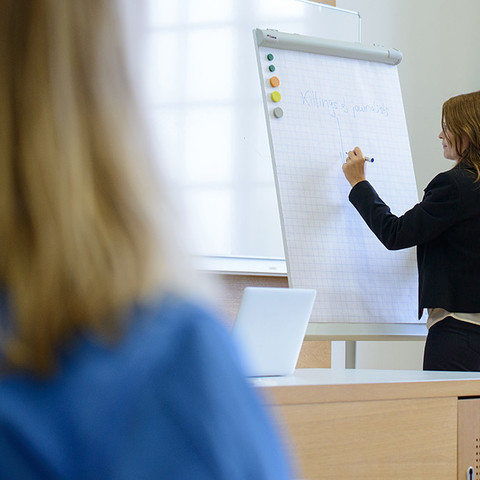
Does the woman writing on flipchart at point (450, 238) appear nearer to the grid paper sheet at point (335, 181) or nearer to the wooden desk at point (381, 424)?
the grid paper sheet at point (335, 181)

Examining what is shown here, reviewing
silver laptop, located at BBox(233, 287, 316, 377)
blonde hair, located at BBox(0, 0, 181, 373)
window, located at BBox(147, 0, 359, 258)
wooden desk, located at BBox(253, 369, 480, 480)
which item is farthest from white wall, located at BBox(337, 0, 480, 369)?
blonde hair, located at BBox(0, 0, 181, 373)

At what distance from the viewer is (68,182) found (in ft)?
1.05

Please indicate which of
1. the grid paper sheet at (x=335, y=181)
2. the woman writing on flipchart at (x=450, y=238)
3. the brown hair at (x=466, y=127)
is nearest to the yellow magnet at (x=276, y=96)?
the grid paper sheet at (x=335, y=181)

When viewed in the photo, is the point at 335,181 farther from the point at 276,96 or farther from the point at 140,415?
the point at 140,415

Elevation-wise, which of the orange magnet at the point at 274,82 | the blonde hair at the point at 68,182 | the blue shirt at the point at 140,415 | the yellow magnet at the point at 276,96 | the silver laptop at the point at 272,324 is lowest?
the silver laptop at the point at 272,324

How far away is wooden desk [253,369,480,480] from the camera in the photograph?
120 cm

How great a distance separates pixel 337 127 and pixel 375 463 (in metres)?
1.23

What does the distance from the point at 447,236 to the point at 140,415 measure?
1860 millimetres

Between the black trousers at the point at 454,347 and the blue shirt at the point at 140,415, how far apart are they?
5.71 ft

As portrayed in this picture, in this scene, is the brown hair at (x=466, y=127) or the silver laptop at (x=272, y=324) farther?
the brown hair at (x=466, y=127)

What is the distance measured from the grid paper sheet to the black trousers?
22 cm

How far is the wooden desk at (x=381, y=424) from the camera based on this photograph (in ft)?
3.93

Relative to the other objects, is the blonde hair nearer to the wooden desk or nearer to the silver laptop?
the wooden desk

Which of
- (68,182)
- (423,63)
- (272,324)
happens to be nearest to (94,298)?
(68,182)
